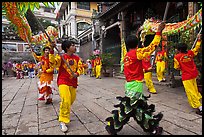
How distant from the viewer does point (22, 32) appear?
4.20 meters

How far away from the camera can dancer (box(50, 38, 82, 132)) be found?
3.26m

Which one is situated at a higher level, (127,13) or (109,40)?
(127,13)

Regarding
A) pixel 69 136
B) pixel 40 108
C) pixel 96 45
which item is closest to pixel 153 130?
pixel 69 136

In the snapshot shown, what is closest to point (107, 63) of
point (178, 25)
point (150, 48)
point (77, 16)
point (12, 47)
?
point (178, 25)

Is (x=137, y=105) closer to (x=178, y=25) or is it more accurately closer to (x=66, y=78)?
(x=66, y=78)

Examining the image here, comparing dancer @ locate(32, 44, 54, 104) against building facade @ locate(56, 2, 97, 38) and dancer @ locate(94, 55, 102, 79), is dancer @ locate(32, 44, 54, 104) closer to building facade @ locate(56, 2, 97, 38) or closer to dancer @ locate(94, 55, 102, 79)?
dancer @ locate(94, 55, 102, 79)

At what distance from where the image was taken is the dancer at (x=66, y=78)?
326 centimetres

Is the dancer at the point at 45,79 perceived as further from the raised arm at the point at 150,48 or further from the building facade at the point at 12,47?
the building facade at the point at 12,47

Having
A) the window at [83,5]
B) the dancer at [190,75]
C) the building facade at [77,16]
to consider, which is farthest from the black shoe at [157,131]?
the window at [83,5]

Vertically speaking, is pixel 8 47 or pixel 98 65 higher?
pixel 8 47

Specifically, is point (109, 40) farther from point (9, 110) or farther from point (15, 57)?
point (15, 57)

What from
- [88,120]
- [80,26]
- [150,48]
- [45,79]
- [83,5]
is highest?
[83,5]

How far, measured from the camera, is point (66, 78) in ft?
11.2

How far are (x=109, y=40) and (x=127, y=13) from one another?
4304mm
